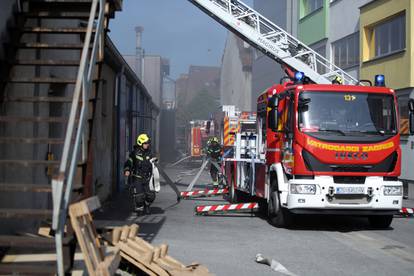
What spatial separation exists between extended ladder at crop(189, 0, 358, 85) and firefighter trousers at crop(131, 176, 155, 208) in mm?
6351

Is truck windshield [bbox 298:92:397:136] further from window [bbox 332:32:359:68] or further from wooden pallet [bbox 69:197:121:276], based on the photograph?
window [bbox 332:32:359:68]

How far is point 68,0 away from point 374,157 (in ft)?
19.1

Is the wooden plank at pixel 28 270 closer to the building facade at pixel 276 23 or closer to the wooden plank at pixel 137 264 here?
the wooden plank at pixel 137 264

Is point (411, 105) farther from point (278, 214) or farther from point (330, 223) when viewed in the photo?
point (278, 214)

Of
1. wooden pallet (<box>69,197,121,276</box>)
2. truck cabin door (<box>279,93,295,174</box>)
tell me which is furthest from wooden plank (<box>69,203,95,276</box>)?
truck cabin door (<box>279,93,295,174</box>)

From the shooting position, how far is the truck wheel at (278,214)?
35.1 feet

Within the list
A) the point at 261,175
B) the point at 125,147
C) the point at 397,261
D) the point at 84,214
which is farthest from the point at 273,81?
the point at 84,214

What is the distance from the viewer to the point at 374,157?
10.2m

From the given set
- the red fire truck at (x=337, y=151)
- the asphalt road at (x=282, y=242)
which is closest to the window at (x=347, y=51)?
the asphalt road at (x=282, y=242)

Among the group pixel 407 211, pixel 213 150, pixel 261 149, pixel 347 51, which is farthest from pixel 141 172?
pixel 347 51

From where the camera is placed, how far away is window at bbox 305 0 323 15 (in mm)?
28712

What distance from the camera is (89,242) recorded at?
5.08 metres

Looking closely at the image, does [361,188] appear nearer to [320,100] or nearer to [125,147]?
[320,100]

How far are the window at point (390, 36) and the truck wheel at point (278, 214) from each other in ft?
36.3
